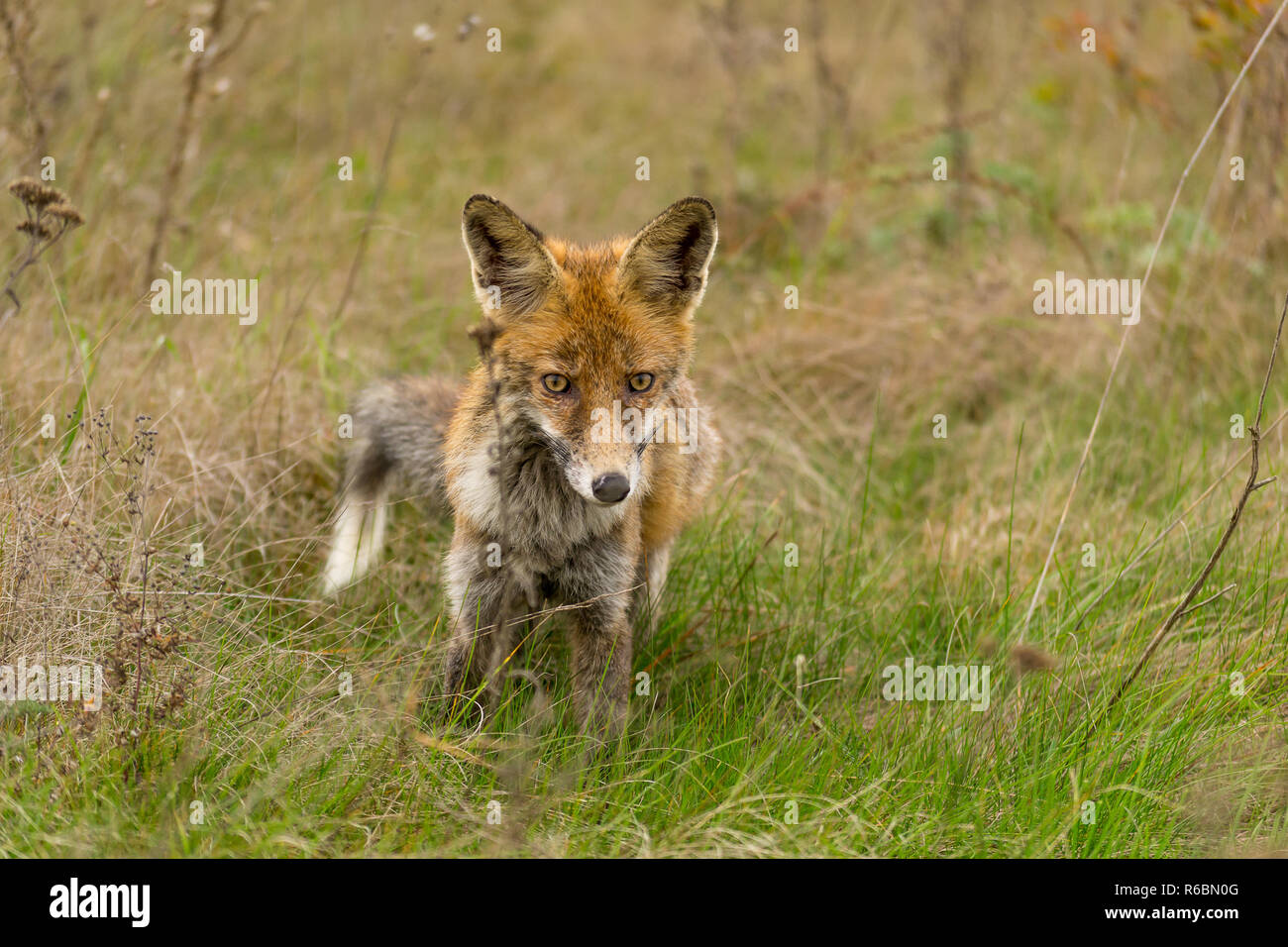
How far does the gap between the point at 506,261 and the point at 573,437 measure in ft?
2.33

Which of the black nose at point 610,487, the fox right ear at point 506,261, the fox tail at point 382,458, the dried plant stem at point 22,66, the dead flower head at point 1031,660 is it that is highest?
the dried plant stem at point 22,66

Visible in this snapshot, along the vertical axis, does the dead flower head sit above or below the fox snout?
below

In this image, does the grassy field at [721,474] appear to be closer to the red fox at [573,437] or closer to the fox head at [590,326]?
the red fox at [573,437]

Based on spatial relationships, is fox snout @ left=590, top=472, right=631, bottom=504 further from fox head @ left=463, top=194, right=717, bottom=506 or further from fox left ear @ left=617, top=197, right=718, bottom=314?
fox left ear @ left=617, top=197, right=718, bottom=314

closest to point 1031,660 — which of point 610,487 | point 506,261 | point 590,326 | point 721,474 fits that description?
point 610,487

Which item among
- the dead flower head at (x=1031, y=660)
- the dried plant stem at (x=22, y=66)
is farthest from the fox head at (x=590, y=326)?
the dried plant stem at (x=22, y=66)

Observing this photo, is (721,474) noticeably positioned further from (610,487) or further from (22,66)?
(22,66)

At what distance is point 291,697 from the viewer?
3834 millimetres

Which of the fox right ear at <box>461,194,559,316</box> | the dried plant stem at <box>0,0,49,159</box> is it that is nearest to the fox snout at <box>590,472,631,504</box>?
the fox right ear at <box>461,194,559,316</box>

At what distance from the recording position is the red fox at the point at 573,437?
3.76m

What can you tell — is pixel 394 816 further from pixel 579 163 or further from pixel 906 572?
pixel 579 163

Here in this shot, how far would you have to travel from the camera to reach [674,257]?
4.08 metres

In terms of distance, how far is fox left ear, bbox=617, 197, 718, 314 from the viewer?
3939mm
